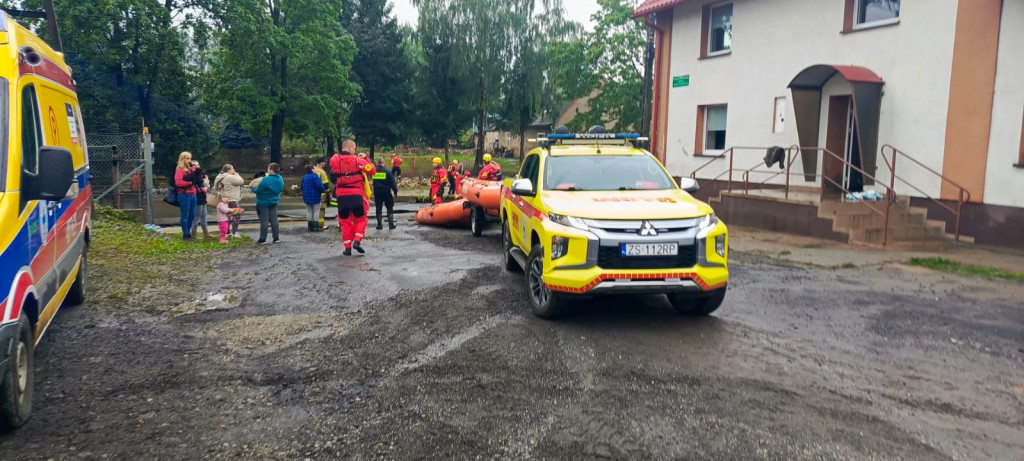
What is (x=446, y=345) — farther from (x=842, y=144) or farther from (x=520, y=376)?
(x=842, y=144)

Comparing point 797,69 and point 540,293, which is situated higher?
point 797,69

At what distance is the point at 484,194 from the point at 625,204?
7.81 m

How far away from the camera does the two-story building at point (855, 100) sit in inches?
492

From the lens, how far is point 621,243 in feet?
21.5

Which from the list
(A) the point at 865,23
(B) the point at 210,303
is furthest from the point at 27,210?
(A) the point at 865,23

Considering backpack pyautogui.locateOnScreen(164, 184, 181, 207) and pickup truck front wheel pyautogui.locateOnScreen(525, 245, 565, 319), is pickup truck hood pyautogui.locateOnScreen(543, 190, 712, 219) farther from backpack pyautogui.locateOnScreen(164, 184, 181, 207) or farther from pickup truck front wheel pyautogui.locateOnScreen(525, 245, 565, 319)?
backpack pyautogui.locateOnScreen(164, 184, 181, 207)

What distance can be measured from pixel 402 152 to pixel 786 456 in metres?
62.7

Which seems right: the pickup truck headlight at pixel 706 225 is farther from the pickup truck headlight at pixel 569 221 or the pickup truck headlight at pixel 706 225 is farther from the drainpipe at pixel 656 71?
the drainpipe at pixel 656 71

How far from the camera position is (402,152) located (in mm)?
65250

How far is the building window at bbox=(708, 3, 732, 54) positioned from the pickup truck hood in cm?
1282

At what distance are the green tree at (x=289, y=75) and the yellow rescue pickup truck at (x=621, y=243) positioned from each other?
95.6 feet

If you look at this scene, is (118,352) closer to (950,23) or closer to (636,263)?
(636,263)

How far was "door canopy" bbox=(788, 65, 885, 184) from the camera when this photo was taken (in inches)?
565

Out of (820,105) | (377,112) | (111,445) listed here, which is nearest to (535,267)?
(111,445)
